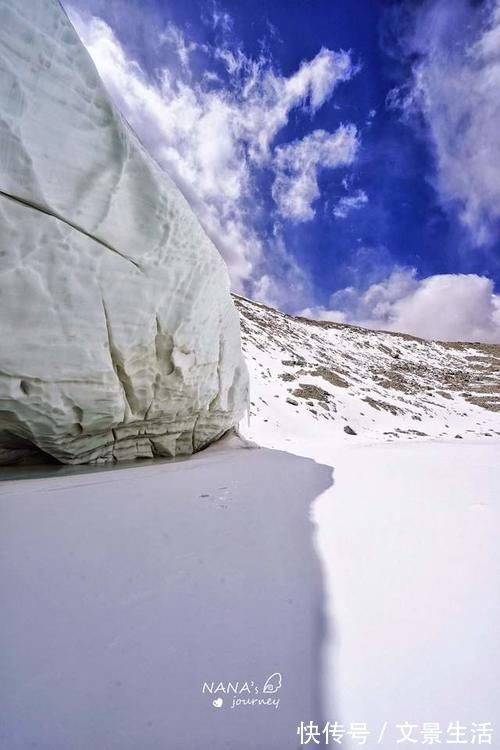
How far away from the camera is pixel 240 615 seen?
130 cm

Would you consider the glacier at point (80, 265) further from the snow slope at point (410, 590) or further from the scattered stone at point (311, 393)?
the scattered stone at point (311, 393)

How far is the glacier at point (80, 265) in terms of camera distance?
3.30 m

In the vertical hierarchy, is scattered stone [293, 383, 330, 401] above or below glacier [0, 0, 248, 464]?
below

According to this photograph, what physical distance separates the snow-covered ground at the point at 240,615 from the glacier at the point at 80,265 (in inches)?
51.7

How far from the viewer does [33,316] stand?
3383 mm

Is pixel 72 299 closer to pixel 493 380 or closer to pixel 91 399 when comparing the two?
pixel 91 399

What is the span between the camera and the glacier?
330cm

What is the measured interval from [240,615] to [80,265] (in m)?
3.82

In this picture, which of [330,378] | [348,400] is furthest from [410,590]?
[330,378]

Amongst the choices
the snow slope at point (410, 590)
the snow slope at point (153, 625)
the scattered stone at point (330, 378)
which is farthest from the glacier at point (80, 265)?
the scattered stone at point (330, 378)

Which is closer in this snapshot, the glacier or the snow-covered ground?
the snow-covered ground

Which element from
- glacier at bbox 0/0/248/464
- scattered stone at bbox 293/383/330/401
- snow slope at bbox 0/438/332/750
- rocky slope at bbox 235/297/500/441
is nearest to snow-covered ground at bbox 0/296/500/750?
snow slope at bbox 0/438/332/750

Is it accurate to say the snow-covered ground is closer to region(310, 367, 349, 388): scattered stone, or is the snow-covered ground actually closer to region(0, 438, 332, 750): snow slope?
region(0, 438, 332, 750): snow slope

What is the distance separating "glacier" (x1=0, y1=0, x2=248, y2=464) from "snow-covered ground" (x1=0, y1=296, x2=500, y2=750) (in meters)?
1.31
